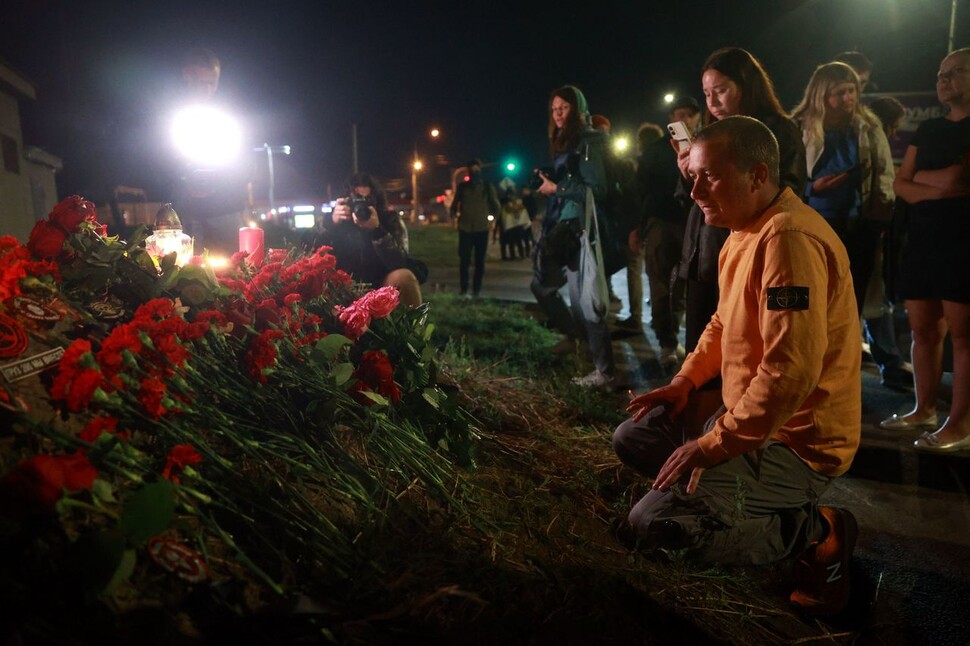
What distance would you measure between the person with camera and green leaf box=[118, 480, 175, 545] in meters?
3.00

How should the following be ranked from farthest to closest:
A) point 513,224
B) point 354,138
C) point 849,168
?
point 354,138
point 513,224
point 849,168

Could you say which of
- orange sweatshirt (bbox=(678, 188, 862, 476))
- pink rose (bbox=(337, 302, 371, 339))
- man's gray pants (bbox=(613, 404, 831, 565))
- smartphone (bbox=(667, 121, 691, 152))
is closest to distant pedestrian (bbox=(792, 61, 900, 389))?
smartphone (bbox=(667, 121, 691, 152))

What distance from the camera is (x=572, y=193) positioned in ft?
13.7

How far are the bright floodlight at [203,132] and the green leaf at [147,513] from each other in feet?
11.3

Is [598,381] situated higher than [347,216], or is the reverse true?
[347,216]

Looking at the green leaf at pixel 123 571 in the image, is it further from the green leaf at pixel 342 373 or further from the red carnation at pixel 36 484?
the green leaf at pixel 342 373

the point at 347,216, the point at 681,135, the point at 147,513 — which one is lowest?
the point at 147,513

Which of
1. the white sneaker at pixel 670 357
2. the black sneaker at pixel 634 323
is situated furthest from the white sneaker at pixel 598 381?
the black sneaker at pixel 634 323

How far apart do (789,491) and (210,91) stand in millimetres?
4248

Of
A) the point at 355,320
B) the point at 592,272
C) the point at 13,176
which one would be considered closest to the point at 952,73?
the point at 592,272

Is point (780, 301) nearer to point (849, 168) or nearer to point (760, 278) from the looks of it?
point (760, 278)

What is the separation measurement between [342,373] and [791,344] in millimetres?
1430

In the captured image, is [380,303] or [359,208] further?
[359,208]

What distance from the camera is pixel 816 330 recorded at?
1810mm
